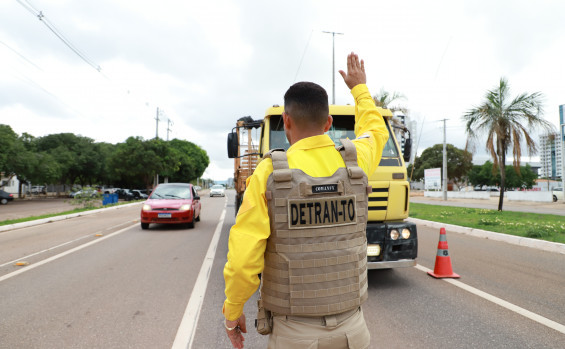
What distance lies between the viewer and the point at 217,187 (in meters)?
46.2

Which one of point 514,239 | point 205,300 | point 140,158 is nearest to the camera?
point 205,300

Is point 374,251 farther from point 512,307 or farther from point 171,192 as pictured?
point 171,192

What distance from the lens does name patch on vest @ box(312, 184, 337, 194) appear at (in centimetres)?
164

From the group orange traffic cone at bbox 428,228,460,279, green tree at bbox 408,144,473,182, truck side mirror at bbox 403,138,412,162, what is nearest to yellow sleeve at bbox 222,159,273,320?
truck side mirror at bbox 403,138,412,162

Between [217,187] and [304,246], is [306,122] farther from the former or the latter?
[217,187]

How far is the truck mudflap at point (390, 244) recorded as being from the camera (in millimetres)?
4762

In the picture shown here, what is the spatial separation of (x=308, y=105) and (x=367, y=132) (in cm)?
48

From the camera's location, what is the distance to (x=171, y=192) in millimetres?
12992

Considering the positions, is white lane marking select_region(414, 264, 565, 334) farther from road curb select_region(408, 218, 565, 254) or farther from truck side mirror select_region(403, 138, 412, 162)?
road curb select_region(408, 218, 565, 254)

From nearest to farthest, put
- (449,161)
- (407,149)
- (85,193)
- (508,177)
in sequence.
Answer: (407,149) → (85,193) → (449,161) → (508,177)

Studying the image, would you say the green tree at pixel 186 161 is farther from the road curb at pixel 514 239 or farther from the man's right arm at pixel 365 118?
the man's right arm at pixel 365 118

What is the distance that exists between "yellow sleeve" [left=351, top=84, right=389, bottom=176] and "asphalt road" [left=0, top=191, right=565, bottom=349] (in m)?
2.19

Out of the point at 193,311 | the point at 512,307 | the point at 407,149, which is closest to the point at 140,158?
the point at 407,149

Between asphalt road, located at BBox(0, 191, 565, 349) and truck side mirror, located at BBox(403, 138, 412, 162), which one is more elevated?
truck side mirror, located at BBox(403, 138, 412, 162)
